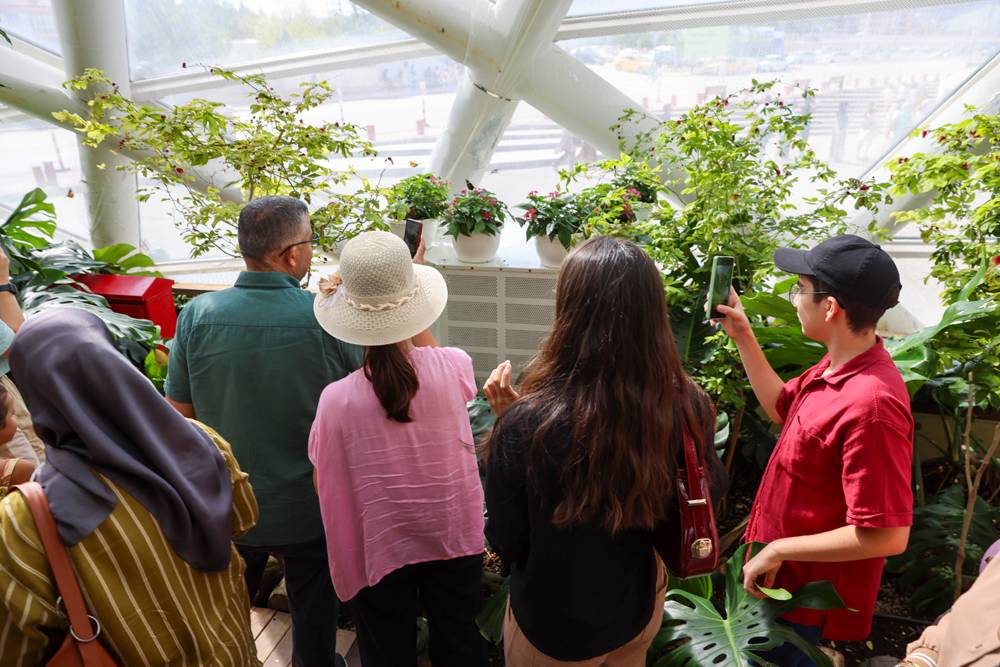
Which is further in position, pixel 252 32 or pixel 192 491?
pixel 252 32

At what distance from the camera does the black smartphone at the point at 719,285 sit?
5.56ft

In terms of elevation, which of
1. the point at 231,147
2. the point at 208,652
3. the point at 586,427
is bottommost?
the point at 208,652

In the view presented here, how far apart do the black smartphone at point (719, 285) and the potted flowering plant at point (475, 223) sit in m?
2.31

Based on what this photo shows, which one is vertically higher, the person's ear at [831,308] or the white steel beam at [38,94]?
the white steel beam at [38,94]

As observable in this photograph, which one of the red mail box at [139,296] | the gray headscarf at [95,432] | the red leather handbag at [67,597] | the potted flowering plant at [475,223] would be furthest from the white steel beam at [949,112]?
the red mail box at [139,296]

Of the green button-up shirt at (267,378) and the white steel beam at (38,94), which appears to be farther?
the white steel beam at (38,94)

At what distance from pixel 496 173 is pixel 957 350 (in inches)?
156

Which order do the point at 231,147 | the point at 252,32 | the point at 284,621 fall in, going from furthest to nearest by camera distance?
1. the point at 252,32
2. the point at 231,147
3. the point at 284,621

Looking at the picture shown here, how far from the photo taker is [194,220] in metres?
3.21

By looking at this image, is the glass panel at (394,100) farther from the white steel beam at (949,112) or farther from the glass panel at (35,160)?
the white steel beam at (949,112)

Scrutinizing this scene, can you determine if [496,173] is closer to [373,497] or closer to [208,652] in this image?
[373,497]

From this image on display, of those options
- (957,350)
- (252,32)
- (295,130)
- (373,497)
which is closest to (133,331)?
(295,130)

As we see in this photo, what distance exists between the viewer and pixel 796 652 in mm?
1813

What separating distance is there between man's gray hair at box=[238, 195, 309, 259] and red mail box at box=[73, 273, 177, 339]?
2.16 meters
